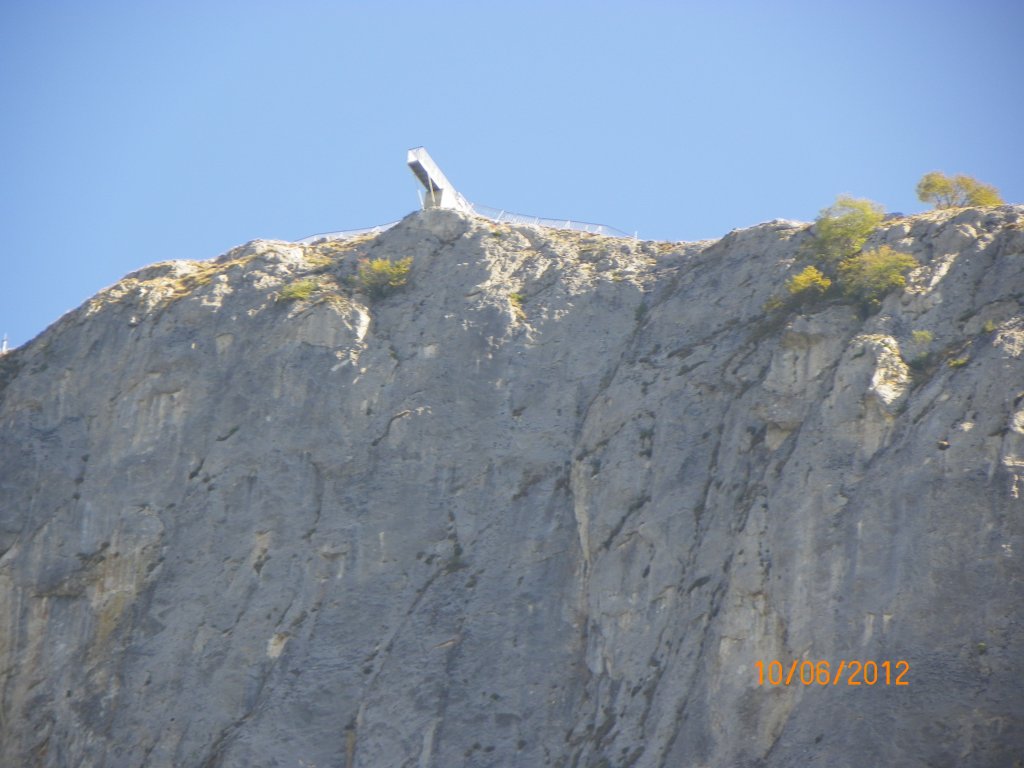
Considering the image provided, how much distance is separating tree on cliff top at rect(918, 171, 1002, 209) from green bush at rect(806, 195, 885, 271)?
266cm

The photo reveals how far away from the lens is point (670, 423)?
42.0m

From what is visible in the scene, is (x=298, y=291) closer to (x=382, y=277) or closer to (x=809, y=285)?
(x=382, y=277)

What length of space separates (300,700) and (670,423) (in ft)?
36.5

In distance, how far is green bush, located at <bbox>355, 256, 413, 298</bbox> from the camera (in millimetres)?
48781

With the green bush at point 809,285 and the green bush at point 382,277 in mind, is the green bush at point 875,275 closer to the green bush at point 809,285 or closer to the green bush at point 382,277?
the green bush at point 809,285

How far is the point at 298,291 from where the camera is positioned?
4878 centimetres

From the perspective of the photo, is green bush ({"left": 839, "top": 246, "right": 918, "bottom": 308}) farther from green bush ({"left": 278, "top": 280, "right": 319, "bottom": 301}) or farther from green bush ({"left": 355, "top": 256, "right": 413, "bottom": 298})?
green bush ({"left": 278, "top": 280, "right": 319, "bottom": 301})

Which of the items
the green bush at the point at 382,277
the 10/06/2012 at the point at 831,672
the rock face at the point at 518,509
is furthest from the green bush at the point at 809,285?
the green bush at the point at 382,277

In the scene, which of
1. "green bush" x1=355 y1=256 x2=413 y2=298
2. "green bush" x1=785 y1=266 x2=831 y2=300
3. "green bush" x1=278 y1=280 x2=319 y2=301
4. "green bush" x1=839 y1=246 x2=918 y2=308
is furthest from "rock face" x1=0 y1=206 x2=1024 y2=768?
"green bush" x1=785 y1=266 x2=831 y2=300

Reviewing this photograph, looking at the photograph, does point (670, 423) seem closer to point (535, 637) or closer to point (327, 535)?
point (535, 637)

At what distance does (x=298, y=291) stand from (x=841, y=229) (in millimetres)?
15363

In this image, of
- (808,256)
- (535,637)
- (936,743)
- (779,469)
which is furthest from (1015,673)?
(808,256)

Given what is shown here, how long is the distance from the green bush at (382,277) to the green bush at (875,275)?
13020 mm

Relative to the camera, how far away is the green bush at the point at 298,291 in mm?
48781
